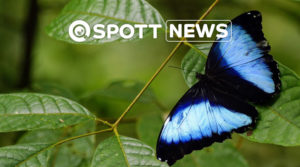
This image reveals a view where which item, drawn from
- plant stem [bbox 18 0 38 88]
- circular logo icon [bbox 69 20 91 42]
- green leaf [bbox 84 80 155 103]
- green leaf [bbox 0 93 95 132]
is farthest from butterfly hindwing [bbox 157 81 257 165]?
plant stem [bbox 18 0 38 88]

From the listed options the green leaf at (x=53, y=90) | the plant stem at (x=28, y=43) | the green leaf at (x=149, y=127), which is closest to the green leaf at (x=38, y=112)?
the green leaf at (x=149, y=127)

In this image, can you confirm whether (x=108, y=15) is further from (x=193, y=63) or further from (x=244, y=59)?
(x=244, y=59)

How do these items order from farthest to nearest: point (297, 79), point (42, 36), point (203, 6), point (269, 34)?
1. point (269, 34)
2. point (42, 36)
3. point (203, 6)
4. point (297, 79)

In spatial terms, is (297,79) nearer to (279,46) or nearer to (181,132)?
(181,132)

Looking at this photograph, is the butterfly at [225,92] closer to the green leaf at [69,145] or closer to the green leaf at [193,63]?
the green leaf at [193,63]

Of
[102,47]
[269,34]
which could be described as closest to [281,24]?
[269,34]

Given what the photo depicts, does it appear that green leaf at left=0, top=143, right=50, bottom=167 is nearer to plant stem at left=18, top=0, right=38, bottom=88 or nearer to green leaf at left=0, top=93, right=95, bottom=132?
green leaf at left=0, top=93, right=95, bottom=132
